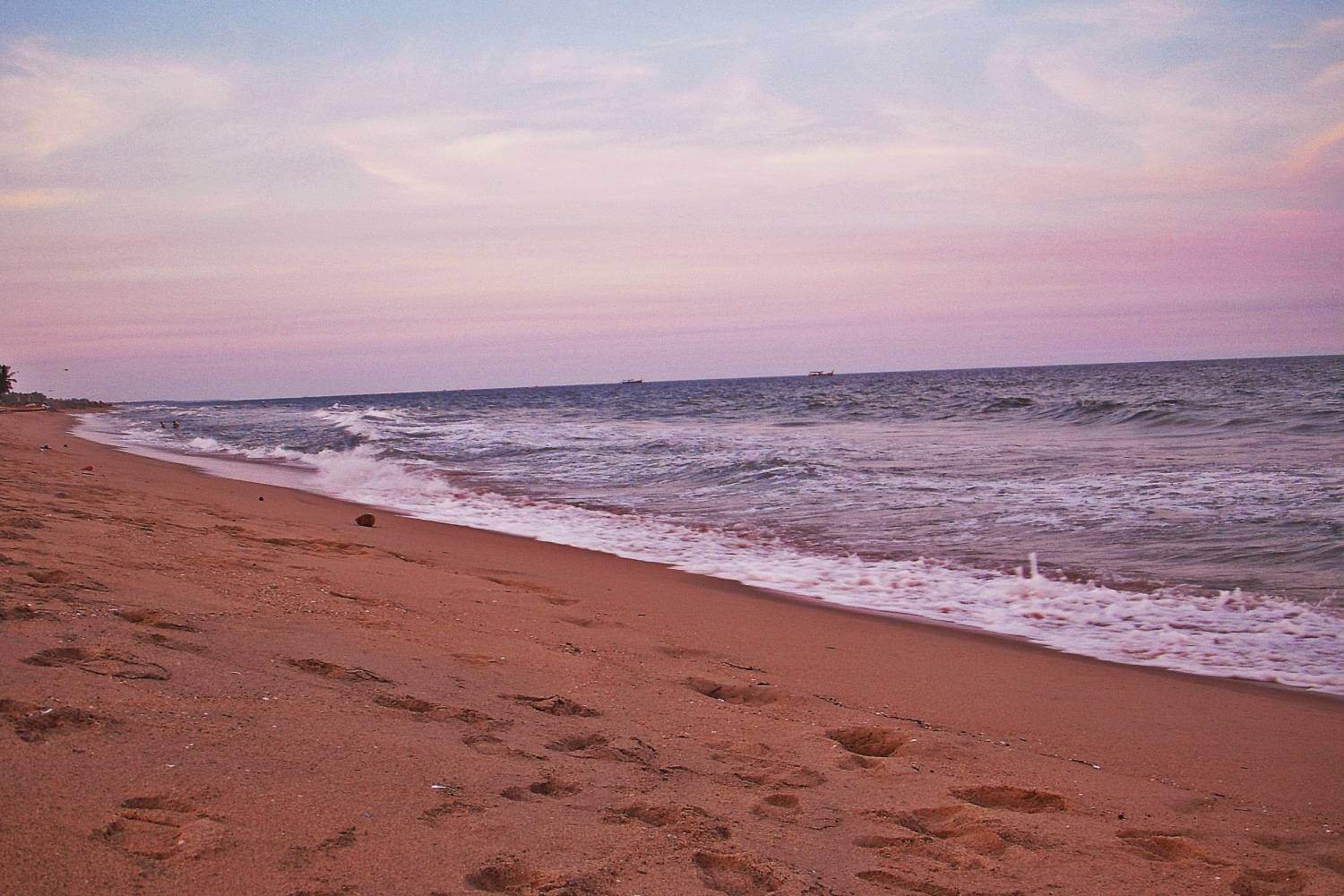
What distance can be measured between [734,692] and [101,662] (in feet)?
8.52

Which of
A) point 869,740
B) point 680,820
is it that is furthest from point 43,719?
point 869,740

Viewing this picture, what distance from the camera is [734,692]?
434 cm

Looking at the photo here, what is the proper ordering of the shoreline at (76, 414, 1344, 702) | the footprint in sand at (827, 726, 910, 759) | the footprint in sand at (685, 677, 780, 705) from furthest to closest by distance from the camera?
the shoreline at (76, 414, 1344, 702) → the footprint in sand at (685, 677, 780, 705) → the footprint in sand at (827, 726, 910, 759)

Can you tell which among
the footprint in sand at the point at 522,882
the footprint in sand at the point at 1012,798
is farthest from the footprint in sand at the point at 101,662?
the footprint in sand at the point at 1012,798

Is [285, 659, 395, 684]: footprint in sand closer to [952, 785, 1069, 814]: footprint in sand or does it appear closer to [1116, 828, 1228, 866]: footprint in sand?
[952, 785, 1069, 814]: footprint in sand

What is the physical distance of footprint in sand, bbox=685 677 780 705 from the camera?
4254 mm

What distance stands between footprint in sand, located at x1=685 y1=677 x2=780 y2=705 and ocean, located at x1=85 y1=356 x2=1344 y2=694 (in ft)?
7.68

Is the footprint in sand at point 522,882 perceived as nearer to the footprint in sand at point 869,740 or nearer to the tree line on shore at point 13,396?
the footprint in sand at point 869,740

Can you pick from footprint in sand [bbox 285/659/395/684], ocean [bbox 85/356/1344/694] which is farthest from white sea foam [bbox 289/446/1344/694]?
footprint in sand [bbox 285/659/395/684]

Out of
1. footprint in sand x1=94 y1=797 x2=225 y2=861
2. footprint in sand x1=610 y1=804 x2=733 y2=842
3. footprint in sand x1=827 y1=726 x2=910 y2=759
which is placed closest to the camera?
footprint in sand x1=94 y1=797 x2=225 y2=861

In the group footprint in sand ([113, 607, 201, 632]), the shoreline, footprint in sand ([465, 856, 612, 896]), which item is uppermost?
footprint in sand ([113, 607, 201, 632])

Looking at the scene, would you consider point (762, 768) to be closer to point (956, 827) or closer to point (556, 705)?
point (956, 827)

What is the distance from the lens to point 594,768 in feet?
9.95

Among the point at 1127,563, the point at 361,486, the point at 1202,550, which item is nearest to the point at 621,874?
the point at 1127,563
